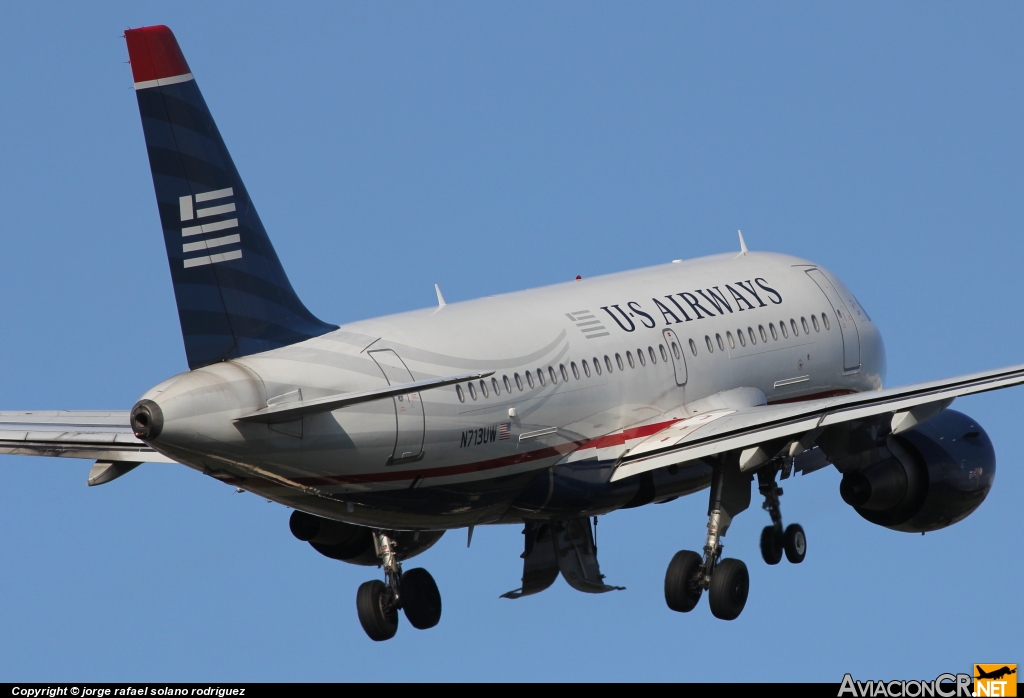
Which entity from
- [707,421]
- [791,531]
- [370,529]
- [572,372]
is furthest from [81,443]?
[791,531]

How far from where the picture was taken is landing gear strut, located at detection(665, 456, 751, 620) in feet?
125

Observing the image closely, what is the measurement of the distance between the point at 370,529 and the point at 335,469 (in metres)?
7.16

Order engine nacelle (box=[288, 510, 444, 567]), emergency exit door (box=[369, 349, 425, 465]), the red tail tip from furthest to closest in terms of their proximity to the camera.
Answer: engine nacelle (box=[288, 510, 444, 567])
emergency exit door (box=[369, 349, 425, 465])
the red tail tip

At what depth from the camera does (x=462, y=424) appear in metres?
35.5

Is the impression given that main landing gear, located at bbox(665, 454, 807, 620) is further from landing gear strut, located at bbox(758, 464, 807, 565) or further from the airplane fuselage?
landing gear strut, located at bbox(758, 464, 807, 565)

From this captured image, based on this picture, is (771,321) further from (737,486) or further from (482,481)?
(482,481)

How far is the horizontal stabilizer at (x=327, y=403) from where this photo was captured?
1258 inches

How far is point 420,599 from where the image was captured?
40.5m

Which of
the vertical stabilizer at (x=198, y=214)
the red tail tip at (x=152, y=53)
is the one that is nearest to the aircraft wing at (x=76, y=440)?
the vertical stabilizer at (x=198, y=214)

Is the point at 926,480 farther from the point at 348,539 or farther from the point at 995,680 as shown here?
the point at 348,539

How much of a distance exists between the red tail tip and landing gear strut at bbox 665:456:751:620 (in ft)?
40.8

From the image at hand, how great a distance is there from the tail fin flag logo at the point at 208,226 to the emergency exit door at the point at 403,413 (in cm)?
297

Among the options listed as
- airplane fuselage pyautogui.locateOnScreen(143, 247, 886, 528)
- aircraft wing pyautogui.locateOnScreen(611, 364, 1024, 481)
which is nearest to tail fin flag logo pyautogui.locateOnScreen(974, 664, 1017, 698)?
aircraft wing pyautogui.locateOnScreen(611, 364, 1024, 481)

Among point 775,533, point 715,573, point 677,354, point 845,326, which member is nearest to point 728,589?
point 715,573
